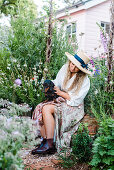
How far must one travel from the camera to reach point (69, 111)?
3.09m

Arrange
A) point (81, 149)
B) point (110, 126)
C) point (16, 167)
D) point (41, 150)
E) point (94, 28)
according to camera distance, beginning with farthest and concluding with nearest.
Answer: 1. point (94, 28)
2. point (41, 150)
3. point (81, 149)
4. point (110, 126)
5. point (16, 167)

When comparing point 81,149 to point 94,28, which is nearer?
point 81,149

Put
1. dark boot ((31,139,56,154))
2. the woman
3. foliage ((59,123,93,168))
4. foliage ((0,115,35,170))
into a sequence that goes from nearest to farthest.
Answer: foliage ((0,115,35,170)) → foliage ((59,123,93,168)) → dark boot ((31,139,56,154)) → the woman

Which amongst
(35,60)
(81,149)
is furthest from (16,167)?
(35,60)

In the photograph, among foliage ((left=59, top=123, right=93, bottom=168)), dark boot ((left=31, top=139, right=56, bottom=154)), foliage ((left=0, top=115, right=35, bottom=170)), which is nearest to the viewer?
foliage ((left=0, top=115, right=35, bottom=170))

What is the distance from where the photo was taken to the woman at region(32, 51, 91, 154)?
2832 mm

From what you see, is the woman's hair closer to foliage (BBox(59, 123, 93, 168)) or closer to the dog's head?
the dog's head

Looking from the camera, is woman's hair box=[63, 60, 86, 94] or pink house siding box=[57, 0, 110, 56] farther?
pink house siding box=[57, 0, 110, 56]

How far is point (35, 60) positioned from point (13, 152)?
2.72m

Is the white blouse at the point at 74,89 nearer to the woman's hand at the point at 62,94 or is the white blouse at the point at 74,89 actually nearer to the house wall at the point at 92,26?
the woman's hand at the point at 62,94

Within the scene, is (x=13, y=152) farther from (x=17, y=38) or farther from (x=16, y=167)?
(x=17, y=38)

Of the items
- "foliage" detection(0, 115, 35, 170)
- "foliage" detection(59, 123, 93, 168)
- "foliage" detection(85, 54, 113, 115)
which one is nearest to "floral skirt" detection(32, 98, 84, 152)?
"foliage" detection(85, 54, 113, 115)

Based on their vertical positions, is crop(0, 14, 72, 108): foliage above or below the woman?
above

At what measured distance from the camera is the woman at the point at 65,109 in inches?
111
